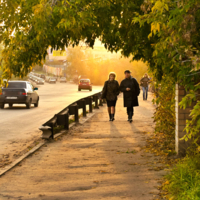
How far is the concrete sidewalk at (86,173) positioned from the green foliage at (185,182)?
0.23 meters

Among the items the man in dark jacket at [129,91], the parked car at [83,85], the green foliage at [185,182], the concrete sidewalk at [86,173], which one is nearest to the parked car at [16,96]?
the man in dark jacket at [129,91]

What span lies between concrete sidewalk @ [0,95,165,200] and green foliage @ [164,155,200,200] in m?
0.23

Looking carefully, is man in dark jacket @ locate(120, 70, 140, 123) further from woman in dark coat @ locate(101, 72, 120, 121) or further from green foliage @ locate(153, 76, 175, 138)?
green foliage @ locate(153, 76, 175, 138)

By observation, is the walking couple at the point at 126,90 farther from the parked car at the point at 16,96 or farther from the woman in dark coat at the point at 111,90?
the parked car at the point at 16,96

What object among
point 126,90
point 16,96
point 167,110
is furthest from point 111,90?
point 16,96

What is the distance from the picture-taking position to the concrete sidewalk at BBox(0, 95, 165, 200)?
5.29 m

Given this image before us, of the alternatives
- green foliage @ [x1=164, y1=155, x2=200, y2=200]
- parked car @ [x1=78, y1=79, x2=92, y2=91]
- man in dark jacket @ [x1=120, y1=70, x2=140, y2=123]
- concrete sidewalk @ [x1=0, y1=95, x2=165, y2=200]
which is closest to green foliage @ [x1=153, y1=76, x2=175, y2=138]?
concrete sidewalk @ [x1=0, y1=95, x2=165, y2=200]

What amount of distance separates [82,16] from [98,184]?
3107 mm

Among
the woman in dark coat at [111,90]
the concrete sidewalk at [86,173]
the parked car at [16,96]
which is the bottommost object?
the concrete sidewalk at [86,173]

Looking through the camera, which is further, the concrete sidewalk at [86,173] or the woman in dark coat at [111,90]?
the woman in dark coat at [111,90]

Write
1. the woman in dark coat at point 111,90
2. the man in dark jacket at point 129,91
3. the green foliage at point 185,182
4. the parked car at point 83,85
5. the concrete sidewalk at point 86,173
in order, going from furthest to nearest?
the parked car at point 83,85, the woman in dark coat at point 111,90, the man in dark jacket at point 129,91, the concrete sidewalk at point 86,173, the green foliage at point 185,182

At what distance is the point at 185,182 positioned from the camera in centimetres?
520

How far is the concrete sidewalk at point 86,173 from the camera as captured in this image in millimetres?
5289

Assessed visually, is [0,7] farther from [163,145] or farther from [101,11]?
[163,145]
